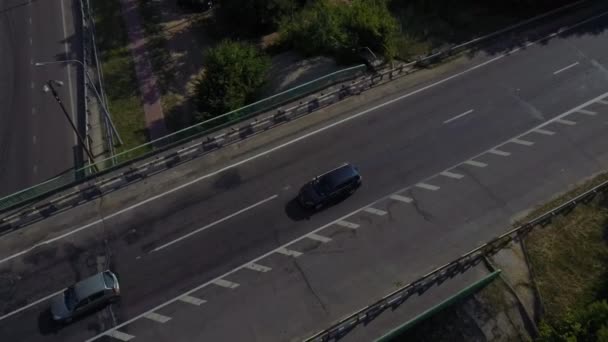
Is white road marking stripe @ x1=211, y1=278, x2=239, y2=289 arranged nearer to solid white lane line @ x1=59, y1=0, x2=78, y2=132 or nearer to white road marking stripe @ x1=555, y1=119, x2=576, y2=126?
solid white lane line @ x1=59, y1=0, x2=78, y2=132

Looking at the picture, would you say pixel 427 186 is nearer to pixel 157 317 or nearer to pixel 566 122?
pixel 566 122

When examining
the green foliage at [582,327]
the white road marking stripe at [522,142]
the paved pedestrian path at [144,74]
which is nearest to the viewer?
the green foliage at [582,327]

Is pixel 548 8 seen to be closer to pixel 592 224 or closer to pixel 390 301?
pixel 592 224

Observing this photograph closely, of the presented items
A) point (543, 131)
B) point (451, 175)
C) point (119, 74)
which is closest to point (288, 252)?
point (451, 175)

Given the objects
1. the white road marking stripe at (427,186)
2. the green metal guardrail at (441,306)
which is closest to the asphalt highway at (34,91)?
the white road marking stripe at (427,186)

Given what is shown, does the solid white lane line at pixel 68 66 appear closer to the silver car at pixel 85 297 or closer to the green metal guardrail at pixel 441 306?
the silver car at pixel 85 297

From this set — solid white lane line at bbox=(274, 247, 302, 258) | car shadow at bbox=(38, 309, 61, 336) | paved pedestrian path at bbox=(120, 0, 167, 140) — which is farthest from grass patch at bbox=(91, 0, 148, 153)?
solid white lane line at bbox=(274, 247, 302, 258)
